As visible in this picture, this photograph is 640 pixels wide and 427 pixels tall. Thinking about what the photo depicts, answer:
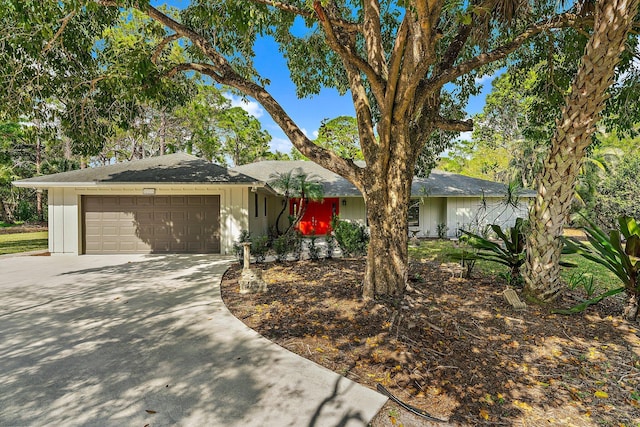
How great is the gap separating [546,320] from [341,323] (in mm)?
2811

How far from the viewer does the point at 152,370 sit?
3006 mm

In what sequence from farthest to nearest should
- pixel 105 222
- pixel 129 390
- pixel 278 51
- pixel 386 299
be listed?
pixel 105 222 < pixel 278 51 < pixel 386 299 < pixel 129 390

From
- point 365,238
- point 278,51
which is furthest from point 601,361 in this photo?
point 278,51

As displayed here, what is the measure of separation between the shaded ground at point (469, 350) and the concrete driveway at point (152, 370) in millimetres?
350

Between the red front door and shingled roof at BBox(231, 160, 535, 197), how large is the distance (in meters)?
1.17

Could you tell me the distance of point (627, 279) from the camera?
3.89 meters

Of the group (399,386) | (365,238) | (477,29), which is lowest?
(399,386)

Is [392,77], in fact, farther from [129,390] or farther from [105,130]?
[105,130]

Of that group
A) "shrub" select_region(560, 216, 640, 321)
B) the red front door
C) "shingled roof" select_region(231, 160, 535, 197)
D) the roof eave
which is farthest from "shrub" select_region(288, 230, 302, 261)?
"shrub" select_region(560, 216, 640, 321)

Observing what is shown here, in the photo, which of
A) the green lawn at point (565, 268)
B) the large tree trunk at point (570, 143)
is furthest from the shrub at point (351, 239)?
the large tree trunk at point (570, 143)

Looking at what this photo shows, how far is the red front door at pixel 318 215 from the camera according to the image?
1562 centimetres

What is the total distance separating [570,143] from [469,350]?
126 inches

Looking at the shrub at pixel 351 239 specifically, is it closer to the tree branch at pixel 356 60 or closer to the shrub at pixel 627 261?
the tree branch at pixel 356 60

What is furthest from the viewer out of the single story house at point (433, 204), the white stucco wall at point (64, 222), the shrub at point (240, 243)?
the single story house at point (433, 204)
